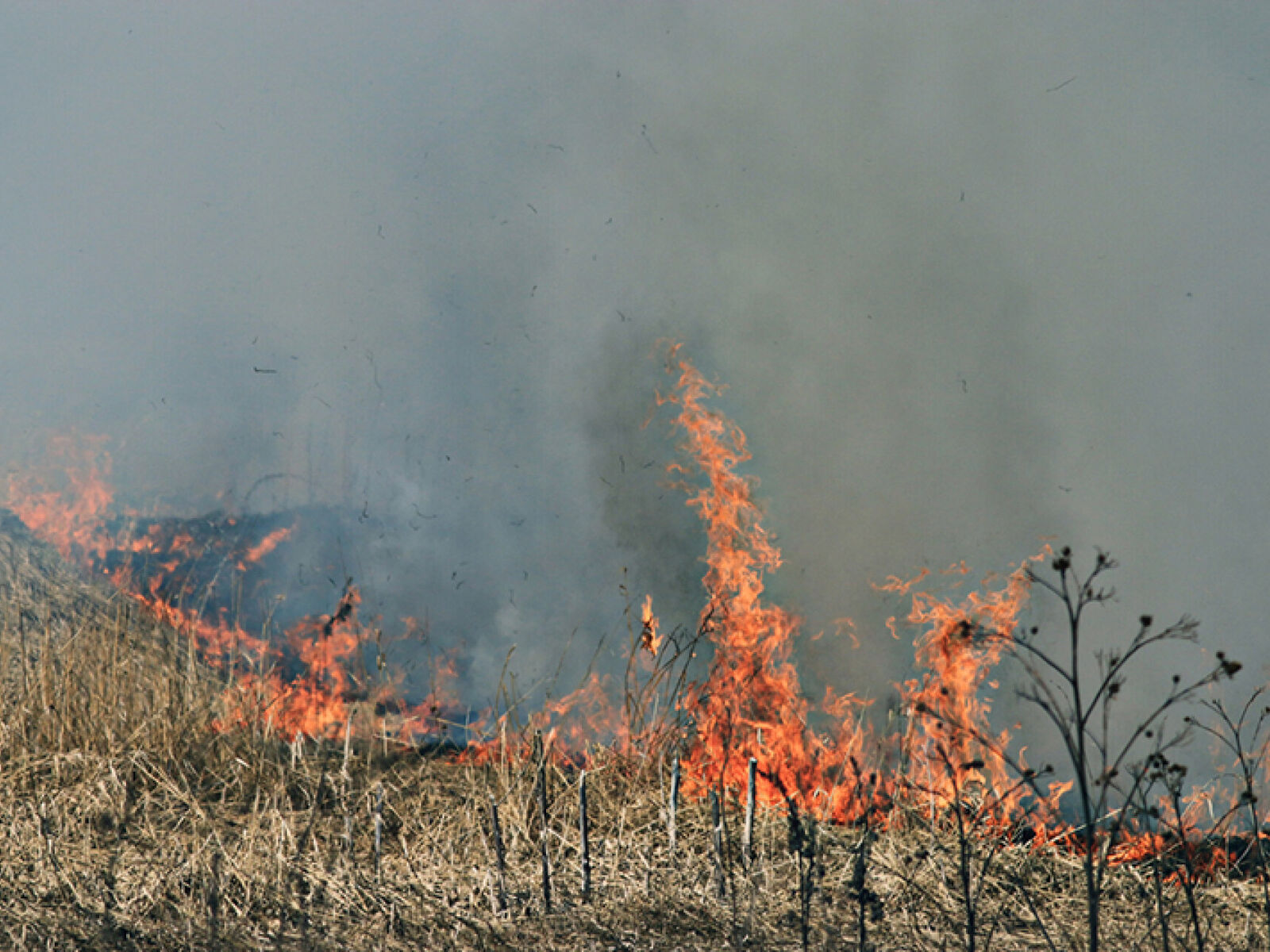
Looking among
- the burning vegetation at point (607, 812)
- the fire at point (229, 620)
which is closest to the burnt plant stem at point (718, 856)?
the burning vegetation at point (607, 812)

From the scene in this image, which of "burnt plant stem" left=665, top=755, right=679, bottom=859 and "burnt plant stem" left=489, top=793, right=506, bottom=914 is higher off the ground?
"burnt plant stem" left=665, top=755, right=679, bottom=859

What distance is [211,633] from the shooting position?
24.9 ft

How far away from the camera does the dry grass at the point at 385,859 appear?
379cm

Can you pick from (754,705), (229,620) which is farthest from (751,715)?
(229,620)

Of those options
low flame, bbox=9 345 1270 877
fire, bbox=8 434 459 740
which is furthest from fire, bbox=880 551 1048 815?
fire, bbox=8 434 459 740

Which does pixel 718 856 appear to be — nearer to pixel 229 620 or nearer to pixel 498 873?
pixel 498 873

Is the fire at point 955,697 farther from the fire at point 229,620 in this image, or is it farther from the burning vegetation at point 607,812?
the fire at point 229,620

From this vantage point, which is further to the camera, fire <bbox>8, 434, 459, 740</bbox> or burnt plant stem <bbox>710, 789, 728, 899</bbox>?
fire <bbox>8, 434, 459, 740</bbox>

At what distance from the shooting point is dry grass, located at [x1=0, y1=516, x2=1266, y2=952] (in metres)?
3.79

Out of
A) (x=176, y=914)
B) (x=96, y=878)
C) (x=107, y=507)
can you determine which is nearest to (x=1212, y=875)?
(x=176, y=914)

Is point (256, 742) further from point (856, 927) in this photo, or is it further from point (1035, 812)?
point (1035, 812)

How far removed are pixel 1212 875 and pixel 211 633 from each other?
685 centimetres

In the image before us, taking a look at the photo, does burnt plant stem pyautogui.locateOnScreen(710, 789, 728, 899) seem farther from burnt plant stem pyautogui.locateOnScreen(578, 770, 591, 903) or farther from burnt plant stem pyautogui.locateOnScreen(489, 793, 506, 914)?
burnt plant stem pyautogui.locateOnScreen(489, 793, 506, 914)

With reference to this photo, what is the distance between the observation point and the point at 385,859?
4.46 m
